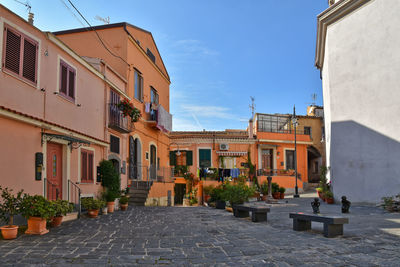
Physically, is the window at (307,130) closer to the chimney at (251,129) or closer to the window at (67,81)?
the chimney at (251,129)

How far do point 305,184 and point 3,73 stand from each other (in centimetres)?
2753

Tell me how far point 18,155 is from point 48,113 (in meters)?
2.02

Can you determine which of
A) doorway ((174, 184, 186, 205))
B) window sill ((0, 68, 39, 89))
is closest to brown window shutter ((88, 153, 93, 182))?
window sill ((0, 68, 39, 89))

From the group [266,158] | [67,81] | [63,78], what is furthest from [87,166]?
[266,158]

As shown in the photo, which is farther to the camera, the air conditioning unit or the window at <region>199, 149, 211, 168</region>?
the air conditioning unit

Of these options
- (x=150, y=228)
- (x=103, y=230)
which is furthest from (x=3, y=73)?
(x=150, y=228)

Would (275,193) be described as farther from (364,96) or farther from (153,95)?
(153,95)

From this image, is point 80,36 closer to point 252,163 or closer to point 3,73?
point 3,73

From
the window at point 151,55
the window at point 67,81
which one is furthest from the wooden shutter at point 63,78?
the window at point 151,55

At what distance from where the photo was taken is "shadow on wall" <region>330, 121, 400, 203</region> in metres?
14.1

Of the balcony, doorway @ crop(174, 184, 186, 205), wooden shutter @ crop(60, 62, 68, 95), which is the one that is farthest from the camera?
doorway @ crop(174, 184, 186, 205)

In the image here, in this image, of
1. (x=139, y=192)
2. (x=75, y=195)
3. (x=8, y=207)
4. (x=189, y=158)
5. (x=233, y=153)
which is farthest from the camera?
(x=233, y=153)

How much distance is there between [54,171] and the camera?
10.4 metres

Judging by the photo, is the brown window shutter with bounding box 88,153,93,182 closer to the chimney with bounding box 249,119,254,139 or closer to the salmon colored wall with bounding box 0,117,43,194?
the salmon colored wall with bounding box 0,117,43,194
